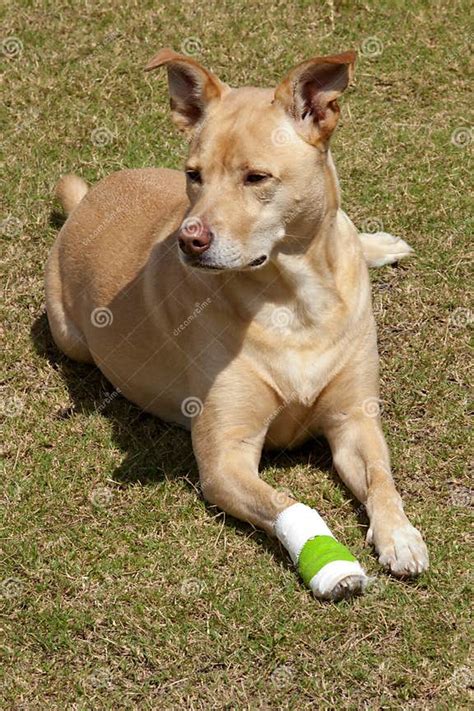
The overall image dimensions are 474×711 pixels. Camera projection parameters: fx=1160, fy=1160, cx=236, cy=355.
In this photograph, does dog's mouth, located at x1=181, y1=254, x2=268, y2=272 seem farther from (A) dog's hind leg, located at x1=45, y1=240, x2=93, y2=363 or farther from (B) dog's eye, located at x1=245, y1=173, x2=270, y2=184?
(A) dog's hind leg, located at x1=45, y1=240, x2=93, y2=363

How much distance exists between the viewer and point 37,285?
7051 millimetres

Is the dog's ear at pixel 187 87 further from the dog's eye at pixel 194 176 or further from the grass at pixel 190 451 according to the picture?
the grass at pixel 190 451

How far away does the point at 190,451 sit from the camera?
18.7 feet

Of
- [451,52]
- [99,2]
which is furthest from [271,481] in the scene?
[99,2]

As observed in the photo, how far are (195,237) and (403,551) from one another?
1.54 metres

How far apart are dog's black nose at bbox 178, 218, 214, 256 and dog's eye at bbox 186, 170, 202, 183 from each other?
0.33 meters

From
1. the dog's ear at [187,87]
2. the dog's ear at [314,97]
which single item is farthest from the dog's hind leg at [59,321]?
the dog's ear at [314,97]

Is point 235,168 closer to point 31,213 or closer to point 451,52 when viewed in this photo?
point 31,213

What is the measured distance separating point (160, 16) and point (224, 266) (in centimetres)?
481

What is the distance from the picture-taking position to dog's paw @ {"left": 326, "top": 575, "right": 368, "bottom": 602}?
15.1 ft

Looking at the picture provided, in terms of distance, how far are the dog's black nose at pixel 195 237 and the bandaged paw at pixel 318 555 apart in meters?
1.15

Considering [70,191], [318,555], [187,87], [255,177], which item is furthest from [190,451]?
[70,191]

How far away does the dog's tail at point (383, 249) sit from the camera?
265 inches

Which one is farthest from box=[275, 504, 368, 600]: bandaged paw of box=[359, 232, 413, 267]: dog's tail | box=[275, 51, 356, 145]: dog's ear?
box=[359, 232, 413, 267]: dog's tail
